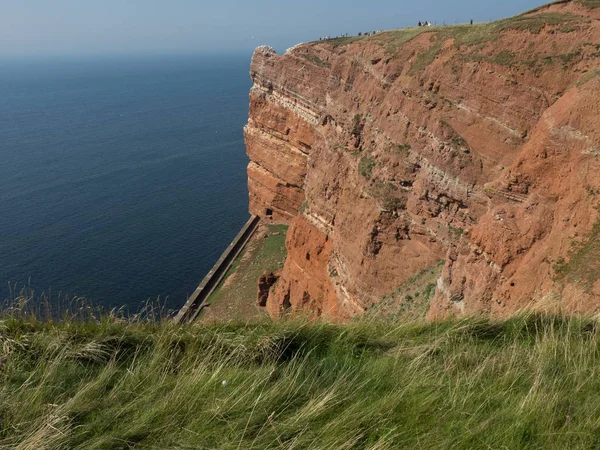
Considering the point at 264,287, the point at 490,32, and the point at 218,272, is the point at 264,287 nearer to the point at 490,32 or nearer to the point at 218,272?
the point at 218,272

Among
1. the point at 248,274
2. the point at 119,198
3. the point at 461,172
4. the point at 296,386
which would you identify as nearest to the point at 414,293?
the point at 461,172

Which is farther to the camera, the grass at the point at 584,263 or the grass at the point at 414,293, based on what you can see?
the grass at the point at 414,293

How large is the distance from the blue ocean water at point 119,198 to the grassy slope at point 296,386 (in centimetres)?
1398

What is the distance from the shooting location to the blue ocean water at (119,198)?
142ft

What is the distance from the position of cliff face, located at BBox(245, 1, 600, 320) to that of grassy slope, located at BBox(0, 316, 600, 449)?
1539 mm

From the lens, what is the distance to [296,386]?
425 cm

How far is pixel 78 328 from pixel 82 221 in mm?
53540

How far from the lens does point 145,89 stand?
15162cm

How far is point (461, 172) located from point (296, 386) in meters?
14.7

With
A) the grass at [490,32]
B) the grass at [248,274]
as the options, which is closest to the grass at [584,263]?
the grass at [490,32]

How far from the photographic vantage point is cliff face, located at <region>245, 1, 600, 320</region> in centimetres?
1228

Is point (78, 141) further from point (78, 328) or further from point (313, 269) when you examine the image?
point (78, 328)

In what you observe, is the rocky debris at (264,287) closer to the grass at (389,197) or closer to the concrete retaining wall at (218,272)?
the concrete retaining wall at (218,272)

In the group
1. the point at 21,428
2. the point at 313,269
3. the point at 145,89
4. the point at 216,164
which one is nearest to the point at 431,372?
the point at 21,428
